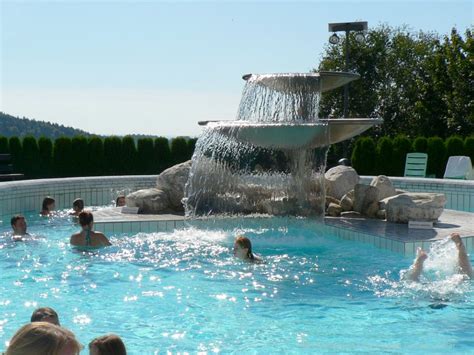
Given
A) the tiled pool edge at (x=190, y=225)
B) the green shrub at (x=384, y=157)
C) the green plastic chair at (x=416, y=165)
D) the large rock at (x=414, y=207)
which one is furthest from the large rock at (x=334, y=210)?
the green shrub at (x=384, y=157)

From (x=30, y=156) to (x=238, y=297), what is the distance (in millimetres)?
13761

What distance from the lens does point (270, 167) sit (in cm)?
1101

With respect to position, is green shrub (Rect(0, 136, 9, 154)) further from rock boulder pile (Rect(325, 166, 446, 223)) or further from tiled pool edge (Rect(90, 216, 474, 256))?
rock boulder pile (Rect(325, 166, 446, 223))

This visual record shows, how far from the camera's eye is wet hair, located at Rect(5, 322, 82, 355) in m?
1.94

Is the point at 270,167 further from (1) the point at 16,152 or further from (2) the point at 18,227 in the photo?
(1) the point at 16,152

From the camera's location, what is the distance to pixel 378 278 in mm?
7266

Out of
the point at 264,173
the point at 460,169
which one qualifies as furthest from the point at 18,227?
the point at 460,169

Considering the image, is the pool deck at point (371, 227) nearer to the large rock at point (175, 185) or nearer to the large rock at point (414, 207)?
the large rock at point (414, 207)

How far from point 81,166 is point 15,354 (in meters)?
17.6

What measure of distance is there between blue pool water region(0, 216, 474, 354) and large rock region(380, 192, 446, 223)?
1236 millimetres

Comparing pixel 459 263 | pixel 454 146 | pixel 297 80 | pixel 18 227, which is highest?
pixel 297 80

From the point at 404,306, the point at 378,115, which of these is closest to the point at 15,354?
the point at 404,306

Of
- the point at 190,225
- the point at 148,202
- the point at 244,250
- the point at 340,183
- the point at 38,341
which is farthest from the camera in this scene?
the point at 340,183

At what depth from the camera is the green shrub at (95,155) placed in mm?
19297
